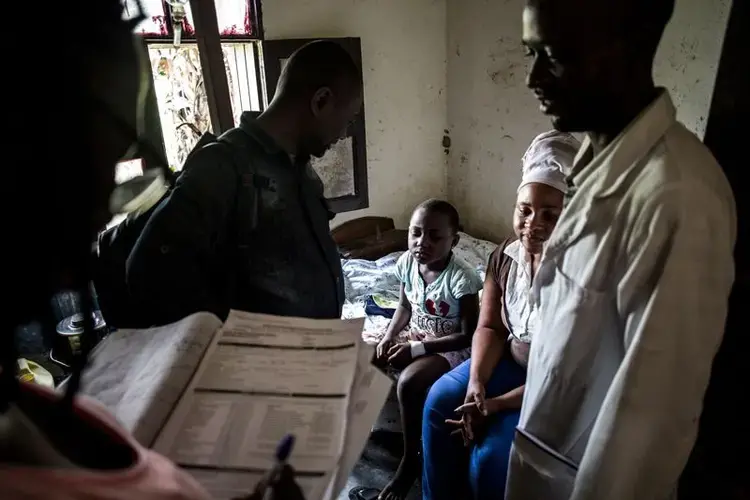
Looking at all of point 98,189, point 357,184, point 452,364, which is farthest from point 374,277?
point 98,189

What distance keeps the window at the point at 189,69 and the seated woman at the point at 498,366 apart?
140 cm

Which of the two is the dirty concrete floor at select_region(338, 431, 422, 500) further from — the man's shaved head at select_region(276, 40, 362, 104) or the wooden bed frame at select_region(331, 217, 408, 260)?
the man's shaved head at select_region(276, 40, 362, 104)

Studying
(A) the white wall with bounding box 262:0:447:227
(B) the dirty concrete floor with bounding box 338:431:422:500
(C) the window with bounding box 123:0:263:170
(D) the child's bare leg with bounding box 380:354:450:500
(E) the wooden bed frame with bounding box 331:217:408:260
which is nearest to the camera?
(D) the child's bare leg with bounding box 380:354:450:500

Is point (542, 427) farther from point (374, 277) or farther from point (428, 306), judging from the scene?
point (374, 277)

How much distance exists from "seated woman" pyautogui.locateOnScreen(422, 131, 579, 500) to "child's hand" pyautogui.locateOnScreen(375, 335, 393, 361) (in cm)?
34

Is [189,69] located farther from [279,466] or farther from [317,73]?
[279,466]

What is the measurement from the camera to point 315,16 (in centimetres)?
266

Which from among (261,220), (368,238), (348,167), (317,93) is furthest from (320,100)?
(368,238)

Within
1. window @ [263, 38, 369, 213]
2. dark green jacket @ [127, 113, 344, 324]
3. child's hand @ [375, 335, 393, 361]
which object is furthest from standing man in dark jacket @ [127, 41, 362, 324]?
window @ [263, 38, 369, 213]

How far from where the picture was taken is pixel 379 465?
74.2 inches

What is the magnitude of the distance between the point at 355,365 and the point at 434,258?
1100 millimetres

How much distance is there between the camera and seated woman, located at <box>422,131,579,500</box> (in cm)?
127

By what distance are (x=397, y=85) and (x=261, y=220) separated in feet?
7.16

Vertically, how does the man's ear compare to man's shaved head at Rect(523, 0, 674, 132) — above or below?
below
